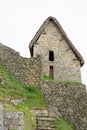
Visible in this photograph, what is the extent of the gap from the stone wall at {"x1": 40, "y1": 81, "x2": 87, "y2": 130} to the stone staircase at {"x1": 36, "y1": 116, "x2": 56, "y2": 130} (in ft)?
7.56

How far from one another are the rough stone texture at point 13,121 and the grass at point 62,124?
6.04m

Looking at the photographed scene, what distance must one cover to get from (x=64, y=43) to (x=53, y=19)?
219cm

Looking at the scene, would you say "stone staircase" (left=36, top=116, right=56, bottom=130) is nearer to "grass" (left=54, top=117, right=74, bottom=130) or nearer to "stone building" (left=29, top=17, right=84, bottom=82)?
"grass" (left=54, top=117, right=74, bottom=130)

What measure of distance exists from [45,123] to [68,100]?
5.05 m

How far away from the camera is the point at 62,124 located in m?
21.2

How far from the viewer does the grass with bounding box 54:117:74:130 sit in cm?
2036

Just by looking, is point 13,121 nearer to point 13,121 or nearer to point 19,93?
point 13,121

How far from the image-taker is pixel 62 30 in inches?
1203

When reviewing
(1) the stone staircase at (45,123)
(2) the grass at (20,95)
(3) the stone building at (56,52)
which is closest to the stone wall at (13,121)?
(2) the grass at (20,95)

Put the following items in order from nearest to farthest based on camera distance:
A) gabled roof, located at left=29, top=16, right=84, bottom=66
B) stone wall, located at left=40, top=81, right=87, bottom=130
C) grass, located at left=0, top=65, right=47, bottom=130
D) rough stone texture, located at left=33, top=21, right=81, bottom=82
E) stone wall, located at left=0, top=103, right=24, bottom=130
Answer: stone wall, located at left=0, top=103, right=24, bottom=130 < grass, located at left=0, top=65, right=47, bottom=130 < stone wall, located at left=40, top=81, right=87, bottom=130 < rough stone texture, located at left=33, top=21, right=81, bottom=82 < gabled roof, located at left=29, top=16, right=84, bottom=66

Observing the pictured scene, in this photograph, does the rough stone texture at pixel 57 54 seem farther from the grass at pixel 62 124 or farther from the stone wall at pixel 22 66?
the grass at pixel 62 124

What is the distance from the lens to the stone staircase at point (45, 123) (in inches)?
761

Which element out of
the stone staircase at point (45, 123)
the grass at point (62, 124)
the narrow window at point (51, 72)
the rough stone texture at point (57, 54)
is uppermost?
the rough stone texture at point (57, 54)

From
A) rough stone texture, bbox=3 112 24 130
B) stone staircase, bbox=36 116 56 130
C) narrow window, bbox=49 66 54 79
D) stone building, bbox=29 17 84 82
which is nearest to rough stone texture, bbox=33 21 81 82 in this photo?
stone building, bbox=29 17 84 82
